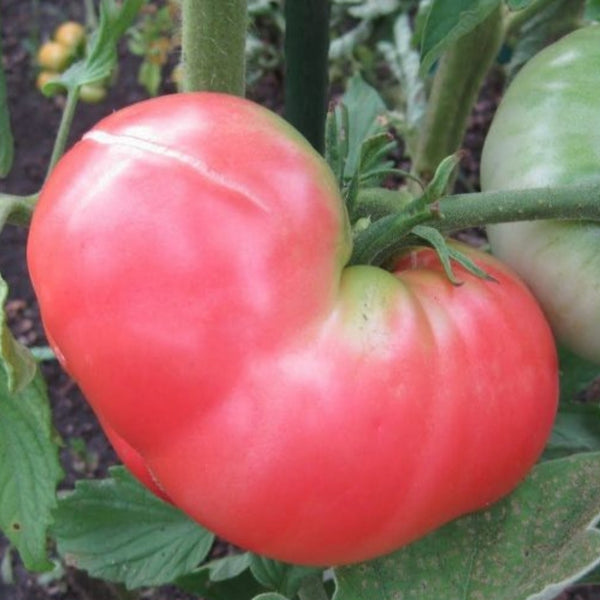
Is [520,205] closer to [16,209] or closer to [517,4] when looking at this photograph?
[517,4]

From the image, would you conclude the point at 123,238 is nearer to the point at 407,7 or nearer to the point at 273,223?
the point at 273,223

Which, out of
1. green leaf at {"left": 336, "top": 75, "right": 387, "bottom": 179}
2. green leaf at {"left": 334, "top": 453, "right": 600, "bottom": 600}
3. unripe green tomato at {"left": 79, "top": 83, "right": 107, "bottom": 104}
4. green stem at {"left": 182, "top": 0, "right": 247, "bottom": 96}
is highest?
green stem at {"left": 182, "top": 0, "right": 247, "bottom": 96}

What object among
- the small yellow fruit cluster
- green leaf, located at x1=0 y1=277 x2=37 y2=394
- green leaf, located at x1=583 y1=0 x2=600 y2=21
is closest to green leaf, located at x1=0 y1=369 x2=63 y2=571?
green leaf, located at x1=0 y1=277 x2=37 y2=394

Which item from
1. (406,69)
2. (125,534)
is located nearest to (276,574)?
(125,534)

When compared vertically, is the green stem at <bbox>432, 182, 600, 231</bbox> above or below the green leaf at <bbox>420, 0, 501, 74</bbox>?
below

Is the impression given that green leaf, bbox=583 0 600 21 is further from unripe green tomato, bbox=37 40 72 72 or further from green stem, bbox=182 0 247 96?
unripe green tomato, bbox=37 40 72 72

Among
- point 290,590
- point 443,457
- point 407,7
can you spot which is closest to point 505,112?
point 443,457
